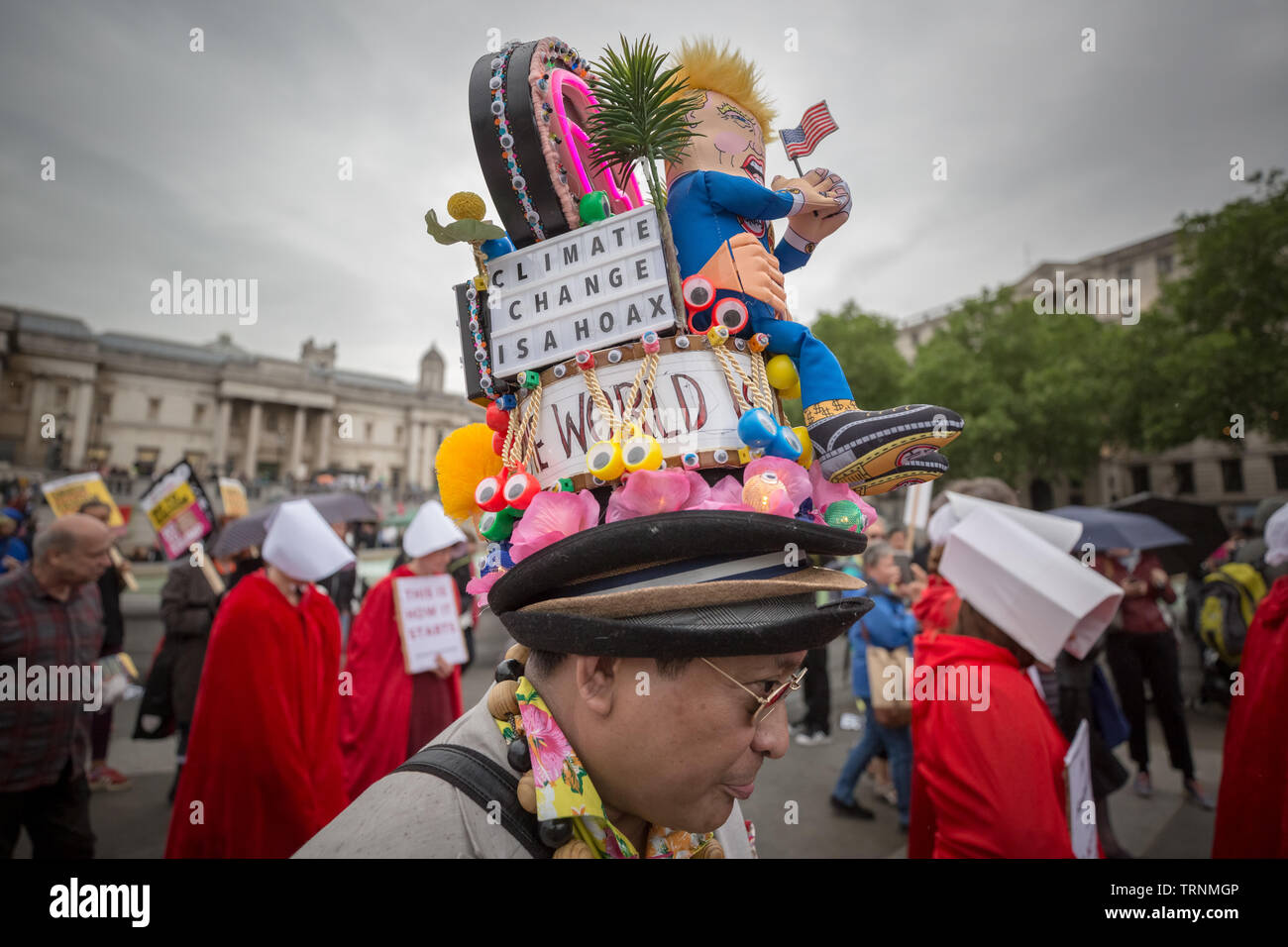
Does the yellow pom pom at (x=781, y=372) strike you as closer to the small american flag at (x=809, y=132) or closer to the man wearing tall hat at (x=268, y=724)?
the small american flag at (x=809, y=132)

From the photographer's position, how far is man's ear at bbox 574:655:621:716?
1.23m

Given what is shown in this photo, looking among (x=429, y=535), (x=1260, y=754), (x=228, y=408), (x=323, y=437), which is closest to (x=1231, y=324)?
(x=1260, y=754)

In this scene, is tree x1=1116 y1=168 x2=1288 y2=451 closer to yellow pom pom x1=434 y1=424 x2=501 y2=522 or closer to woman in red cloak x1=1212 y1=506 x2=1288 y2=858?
woman in red cloak x1=1212 y1=506 x2=1288 y2=858

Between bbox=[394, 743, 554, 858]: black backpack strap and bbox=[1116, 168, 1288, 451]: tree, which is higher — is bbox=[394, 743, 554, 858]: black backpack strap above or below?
below

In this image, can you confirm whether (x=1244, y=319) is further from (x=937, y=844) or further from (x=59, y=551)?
(x=59, y=551)

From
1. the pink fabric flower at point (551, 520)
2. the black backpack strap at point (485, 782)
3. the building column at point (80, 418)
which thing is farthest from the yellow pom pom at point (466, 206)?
the building column at point (80, 418)

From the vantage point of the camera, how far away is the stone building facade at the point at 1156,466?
1244 inches

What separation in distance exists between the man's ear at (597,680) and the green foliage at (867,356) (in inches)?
1145

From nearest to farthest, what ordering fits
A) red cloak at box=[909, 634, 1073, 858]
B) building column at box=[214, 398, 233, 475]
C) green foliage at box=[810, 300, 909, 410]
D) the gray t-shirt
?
1. the gray t-shirt
2. red cloak at box=[909, 634, 1073, 858]
3. green foliage at box=[810, 300, 909, 410]
4. building column at box=[214, 398, 233, 475]

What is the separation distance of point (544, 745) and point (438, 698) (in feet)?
12.2

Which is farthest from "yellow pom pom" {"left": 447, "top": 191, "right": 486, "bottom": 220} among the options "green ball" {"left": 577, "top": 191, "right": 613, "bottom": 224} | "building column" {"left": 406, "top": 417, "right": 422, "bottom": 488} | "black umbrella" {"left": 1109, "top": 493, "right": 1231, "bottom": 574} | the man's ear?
"building column" {"left": 406, "top": 417, "right": 422, "bottom": 488}

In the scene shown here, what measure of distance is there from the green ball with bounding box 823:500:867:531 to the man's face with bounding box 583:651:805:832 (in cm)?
35

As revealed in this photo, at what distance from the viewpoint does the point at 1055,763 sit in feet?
7.37

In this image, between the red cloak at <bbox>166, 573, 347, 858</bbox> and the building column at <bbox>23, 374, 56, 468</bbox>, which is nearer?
the red cloak at <bbox>166, 573, 347, 858</bbox>
